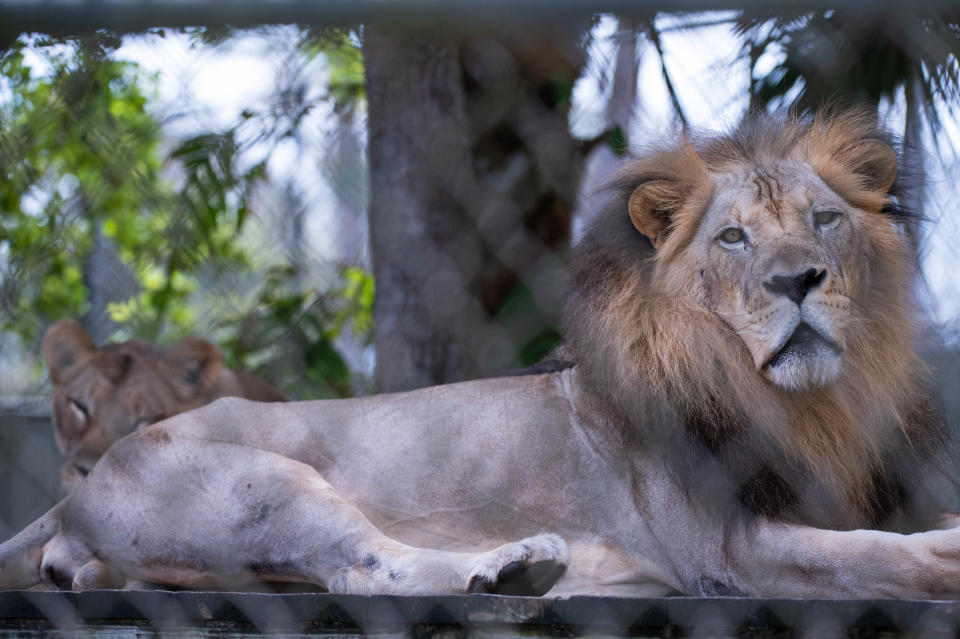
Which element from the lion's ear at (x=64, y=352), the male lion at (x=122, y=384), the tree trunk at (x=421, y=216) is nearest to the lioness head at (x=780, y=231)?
the tree trunk at (x=421, y=216)

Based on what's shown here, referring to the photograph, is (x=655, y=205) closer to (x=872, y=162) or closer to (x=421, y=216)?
(x=872, y=162)

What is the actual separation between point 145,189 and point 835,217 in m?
1.36

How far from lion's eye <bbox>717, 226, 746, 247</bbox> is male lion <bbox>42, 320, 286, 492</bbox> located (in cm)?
201

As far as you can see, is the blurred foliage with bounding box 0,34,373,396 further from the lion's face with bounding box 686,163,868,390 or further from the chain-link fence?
the lion's face with bounding box 686,163,868,390

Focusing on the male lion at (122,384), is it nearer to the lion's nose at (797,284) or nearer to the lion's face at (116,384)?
the lion's face at (116,384)

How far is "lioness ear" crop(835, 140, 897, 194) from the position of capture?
221cm

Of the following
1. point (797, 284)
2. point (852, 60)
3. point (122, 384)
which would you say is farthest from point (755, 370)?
point (122, 384)

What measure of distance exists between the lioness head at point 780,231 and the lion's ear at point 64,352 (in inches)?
89.0

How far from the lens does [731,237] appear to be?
2039mm

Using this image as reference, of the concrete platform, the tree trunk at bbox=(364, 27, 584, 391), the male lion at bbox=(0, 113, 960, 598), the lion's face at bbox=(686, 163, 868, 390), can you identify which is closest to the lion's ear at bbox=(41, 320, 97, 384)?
the tree trunk at bbox=(364, 27, 584, 391)

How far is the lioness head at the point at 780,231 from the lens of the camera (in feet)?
6.23

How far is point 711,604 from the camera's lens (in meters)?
1.52

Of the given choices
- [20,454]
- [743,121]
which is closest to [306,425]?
[743,121]

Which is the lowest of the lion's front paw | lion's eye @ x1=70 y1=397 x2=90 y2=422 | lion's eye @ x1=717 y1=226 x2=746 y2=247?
the lion's front paw
